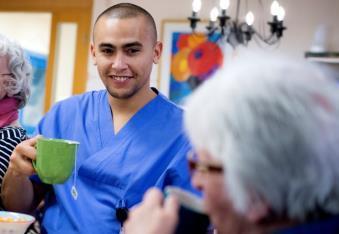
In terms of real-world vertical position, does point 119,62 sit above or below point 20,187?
above

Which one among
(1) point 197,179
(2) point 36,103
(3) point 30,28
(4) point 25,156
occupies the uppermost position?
(3) point 30,28

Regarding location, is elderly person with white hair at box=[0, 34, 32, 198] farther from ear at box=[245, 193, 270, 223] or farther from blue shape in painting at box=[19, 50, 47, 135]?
blue shape in painting at box=[19, 50, 47, 135]

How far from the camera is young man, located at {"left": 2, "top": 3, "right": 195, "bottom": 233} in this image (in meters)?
1.32

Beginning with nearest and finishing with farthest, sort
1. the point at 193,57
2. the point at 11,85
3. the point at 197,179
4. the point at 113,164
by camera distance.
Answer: the point at 197,179
the point at 113,164
the point at 11,85
the point at 193,57

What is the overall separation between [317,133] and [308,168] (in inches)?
2.1

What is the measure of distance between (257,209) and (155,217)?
190 mm

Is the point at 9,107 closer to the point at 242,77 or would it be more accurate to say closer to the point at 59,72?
the point at 242,77

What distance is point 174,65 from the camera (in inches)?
160

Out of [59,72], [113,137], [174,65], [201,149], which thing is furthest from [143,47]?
[59,72]

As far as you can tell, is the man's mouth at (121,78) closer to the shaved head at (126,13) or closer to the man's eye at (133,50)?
the man's eye at (133,50)

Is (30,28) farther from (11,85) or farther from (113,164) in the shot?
(113,164)

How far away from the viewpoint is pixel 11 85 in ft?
5.26

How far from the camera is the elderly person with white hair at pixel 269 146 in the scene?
0.68 metres

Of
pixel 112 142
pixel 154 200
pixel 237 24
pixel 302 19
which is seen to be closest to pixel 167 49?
pixel 237 24
